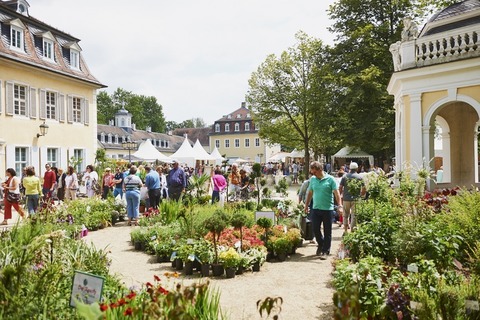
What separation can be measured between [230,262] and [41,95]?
57.6 ft

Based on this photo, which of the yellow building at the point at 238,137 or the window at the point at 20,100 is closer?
the window at the point at 20,100

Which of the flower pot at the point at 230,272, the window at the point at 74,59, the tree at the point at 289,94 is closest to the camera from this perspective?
the flower pot at the point at 230,272

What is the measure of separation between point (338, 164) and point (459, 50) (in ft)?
96.2

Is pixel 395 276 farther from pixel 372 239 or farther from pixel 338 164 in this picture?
pixel 338 164

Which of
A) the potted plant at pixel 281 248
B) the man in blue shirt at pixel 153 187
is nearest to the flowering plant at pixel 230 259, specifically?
the potted plant at pixel 281 248

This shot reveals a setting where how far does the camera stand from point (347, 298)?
6.95 ft

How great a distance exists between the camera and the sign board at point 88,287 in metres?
3.53

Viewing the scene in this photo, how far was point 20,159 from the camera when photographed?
1970 centimetres

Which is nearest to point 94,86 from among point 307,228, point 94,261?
point 307,228

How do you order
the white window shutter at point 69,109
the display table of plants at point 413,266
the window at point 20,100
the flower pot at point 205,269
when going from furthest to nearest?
the white window shutter at point 69,109 → the window at point 20,100 → the flower pot at point 205,269 → the display table of plants at point 413,266

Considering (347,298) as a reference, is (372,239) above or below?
below

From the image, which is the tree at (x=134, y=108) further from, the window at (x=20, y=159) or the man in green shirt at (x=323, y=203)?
the man in green shirt at (x=323, y=203)

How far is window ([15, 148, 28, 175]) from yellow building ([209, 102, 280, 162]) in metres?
50.3

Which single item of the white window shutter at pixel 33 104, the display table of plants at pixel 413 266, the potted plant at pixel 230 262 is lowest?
the potted plant at pixel 230 262
